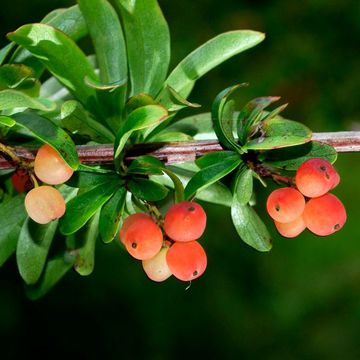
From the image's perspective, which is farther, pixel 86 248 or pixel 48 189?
pixel 86 248

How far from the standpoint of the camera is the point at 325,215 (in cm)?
92

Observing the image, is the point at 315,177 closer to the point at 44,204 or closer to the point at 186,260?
the point at 186,260

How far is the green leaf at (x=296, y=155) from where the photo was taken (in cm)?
97

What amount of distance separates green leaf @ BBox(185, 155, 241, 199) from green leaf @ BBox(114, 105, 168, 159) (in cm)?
11

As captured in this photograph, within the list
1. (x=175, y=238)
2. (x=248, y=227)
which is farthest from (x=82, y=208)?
(x=248, y=227)

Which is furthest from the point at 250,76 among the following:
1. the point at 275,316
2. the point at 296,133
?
the point at 296,133

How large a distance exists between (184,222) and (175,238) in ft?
0.12

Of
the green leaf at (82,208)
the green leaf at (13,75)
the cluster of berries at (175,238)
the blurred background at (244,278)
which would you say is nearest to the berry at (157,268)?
the cluster of berries at (175,238)

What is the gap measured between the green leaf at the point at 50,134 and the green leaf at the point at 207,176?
164 millimetres

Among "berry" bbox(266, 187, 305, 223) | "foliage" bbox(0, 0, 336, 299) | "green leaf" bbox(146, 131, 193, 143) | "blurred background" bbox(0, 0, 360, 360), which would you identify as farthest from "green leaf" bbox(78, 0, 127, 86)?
"blurred background" bbox(0, 0, 360, 360)

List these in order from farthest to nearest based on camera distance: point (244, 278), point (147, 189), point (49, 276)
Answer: point (244, 278)
point (49, 276)
point (147, 189)

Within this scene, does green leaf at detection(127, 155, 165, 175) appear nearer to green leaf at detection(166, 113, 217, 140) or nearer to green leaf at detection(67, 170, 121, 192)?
green leaf at detection(67, 170, 121, 192)

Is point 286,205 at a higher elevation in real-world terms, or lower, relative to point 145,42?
lower

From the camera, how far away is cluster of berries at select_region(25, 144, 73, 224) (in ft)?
2.94
